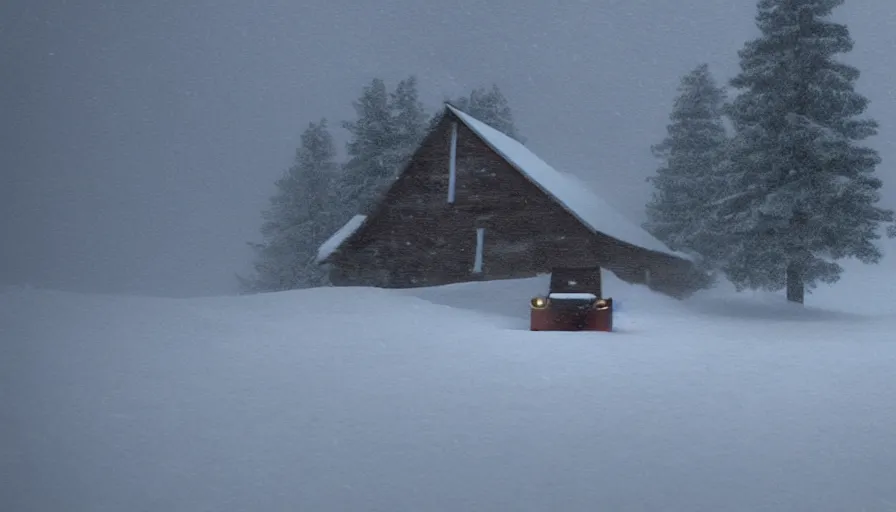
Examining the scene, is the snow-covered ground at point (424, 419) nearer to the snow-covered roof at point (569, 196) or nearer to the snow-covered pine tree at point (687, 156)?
the snow-covered roof at point (569, 196)

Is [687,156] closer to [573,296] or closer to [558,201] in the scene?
[558,201]

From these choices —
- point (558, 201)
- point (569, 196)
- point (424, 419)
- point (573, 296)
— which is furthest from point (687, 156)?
point (424, 419)

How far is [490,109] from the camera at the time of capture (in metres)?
44.6

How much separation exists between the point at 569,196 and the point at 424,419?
22631 millimetres

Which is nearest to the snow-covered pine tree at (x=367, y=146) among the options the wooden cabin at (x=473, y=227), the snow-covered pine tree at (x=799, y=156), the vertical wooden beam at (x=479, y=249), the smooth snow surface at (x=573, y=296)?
the wooden cabin at (x=473, y=227)

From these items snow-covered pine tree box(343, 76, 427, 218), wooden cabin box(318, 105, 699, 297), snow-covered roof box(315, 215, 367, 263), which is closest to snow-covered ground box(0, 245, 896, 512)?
wooden cabin box(318, 105, 699, 297)

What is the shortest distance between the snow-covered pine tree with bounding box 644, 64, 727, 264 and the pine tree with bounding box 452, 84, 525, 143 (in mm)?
11195

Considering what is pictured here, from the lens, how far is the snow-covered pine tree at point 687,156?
3462cm

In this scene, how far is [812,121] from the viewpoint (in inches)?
971

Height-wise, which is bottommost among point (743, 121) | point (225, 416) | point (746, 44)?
point (225, 416)

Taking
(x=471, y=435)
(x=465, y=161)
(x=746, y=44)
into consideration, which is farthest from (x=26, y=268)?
(x=471, y=435)

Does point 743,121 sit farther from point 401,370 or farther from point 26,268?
point 26,268

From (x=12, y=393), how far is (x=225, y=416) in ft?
8.44

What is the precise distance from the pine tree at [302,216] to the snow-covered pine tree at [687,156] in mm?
18644
